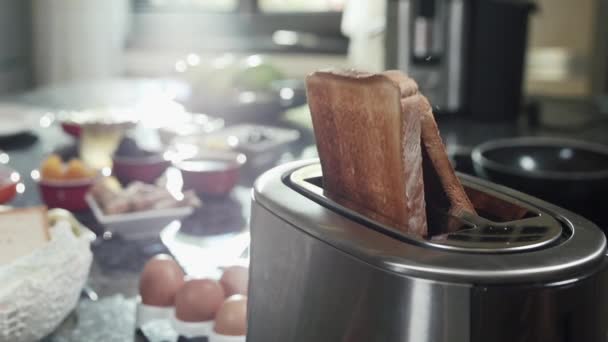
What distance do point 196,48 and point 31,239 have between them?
3379mm

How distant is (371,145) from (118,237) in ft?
1.83

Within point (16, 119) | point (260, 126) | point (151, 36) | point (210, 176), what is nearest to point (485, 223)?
point (210, 176)

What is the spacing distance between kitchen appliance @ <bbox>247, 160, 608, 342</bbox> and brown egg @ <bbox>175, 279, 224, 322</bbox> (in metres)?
0.16

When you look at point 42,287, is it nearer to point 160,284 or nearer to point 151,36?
point 160,284

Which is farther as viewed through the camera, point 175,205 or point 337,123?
point 175,205

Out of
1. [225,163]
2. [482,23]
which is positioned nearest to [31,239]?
[225,163]

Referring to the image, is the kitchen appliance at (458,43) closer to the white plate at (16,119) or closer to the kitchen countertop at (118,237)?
the kitchen countertop at (118,237)

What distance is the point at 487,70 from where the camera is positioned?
175cm

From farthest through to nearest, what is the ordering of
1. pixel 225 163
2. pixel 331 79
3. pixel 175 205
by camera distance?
pixel 225 163, pixel 175 205, pixel 331 79

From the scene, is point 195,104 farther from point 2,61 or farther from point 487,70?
point 2,61

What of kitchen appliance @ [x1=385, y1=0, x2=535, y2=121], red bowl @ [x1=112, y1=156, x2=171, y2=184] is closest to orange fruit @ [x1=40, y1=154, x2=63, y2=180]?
red bowl @ [x1=112, y1=156, x2=171, y2=184]

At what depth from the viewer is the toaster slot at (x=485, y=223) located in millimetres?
449

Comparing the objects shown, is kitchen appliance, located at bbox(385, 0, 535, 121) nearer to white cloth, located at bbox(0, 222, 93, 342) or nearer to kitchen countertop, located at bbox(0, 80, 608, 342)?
kitchen countertop, located at bbox(0, 80, 608, 342)

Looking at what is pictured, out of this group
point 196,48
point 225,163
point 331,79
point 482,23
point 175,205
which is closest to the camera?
point 331,79
